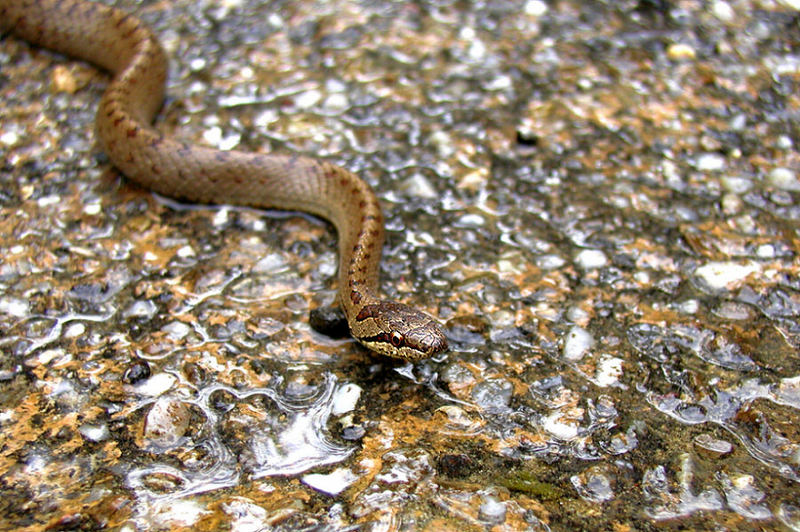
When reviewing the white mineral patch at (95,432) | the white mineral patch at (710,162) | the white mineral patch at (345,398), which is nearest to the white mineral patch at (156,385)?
the white mineral patch at (95,432)

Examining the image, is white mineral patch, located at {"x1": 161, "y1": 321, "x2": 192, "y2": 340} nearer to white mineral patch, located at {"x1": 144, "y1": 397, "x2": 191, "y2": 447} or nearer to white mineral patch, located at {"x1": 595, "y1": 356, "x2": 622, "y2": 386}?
white mineral patch, located at {"x1": 144, "y1": 397, "x2": 191, "y2": 447}

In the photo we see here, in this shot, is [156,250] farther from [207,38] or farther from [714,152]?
[714,152]

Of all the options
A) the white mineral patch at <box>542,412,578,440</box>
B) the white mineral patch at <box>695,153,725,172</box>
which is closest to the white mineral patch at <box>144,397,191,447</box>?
the white mineral patch at <box>542,412,578,440</box>

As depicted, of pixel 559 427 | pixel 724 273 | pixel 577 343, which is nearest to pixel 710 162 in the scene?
pixel 724 273

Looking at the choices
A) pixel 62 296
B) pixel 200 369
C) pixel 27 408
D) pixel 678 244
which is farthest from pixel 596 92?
pixel 27 408

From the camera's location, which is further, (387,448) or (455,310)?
→ (455,310)

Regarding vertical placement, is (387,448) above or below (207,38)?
below
